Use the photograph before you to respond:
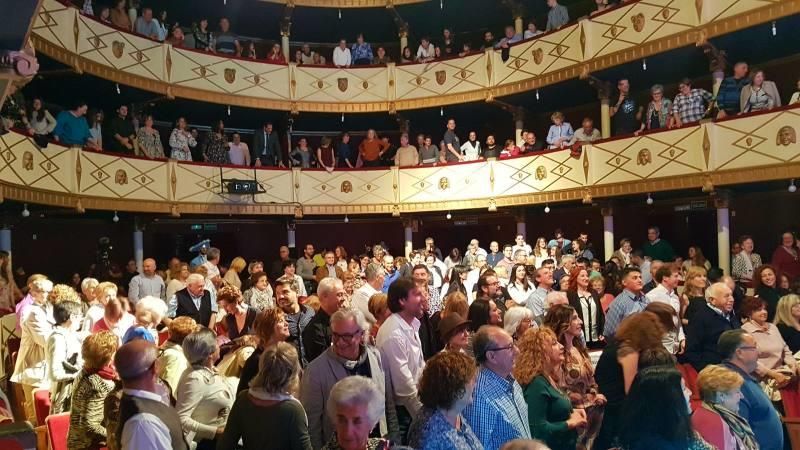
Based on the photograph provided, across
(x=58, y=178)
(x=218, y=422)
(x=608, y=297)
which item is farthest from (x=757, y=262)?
(x=58, y=178)

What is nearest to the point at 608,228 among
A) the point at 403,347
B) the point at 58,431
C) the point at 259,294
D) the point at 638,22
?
the point at 638,22

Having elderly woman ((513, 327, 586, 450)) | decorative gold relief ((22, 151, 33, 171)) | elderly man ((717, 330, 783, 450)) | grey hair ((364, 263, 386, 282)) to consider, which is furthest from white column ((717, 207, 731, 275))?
decorative gold relief ((22, 151, 33, 171))

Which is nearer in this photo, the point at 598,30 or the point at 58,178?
the point at 58,178

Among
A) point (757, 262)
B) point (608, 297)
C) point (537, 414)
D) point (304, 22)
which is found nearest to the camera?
point (537, 414)

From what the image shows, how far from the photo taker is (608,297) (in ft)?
30.1

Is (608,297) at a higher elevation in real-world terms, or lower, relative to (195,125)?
lower

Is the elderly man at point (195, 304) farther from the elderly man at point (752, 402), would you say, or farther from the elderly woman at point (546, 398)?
the elderly man at point (752, 402)

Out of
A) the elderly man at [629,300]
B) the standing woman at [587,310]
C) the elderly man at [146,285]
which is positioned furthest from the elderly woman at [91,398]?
the elderly man at [146,285]

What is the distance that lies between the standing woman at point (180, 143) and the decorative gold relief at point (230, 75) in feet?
5.85

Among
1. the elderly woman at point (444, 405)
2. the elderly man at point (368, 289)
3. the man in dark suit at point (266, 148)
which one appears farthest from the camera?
the man in dark suit at point (266, 148)

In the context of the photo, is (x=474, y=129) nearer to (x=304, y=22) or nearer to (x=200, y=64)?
(x=304, y=22)

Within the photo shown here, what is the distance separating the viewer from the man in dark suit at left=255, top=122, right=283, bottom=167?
17891 millimetres

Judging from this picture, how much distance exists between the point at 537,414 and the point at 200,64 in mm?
15061

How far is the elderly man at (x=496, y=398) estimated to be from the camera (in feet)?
11.4
